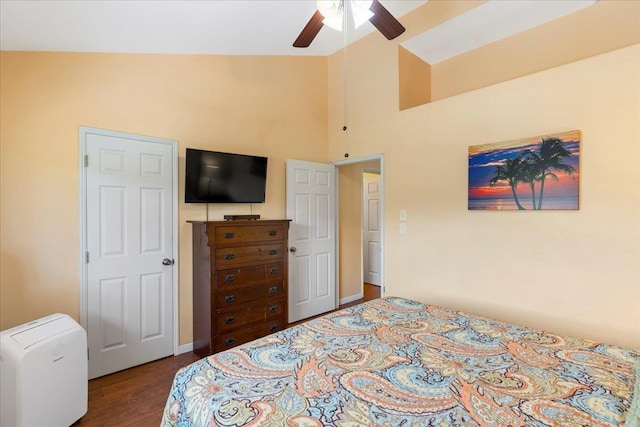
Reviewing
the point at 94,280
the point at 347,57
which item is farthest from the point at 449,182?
the point at 94,280

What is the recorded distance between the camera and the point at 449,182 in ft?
9.14

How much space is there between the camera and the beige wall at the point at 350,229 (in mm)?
4293

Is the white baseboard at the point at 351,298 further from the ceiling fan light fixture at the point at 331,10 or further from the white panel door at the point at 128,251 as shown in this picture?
the ceiling fan light fixture at the point at 331,10

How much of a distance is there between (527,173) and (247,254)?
8.04 feet

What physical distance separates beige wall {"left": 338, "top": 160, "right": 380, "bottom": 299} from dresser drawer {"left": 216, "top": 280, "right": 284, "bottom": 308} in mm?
1417

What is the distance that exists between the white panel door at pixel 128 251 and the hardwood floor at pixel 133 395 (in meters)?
0.11

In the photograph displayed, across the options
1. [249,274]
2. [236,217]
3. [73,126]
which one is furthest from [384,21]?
[73,126]

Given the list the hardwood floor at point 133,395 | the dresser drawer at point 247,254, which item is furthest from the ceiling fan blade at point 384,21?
the hardwood floor at point 133,395

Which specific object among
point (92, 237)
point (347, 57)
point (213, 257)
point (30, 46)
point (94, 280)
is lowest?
point (94, 280)

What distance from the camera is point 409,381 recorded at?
3.83ft

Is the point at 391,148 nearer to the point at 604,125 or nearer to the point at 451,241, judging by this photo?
the point at 451,241

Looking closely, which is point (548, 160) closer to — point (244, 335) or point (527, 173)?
point (527, 173)

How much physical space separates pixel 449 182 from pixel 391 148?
0.76 metres

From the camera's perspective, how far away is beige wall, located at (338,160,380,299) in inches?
169
